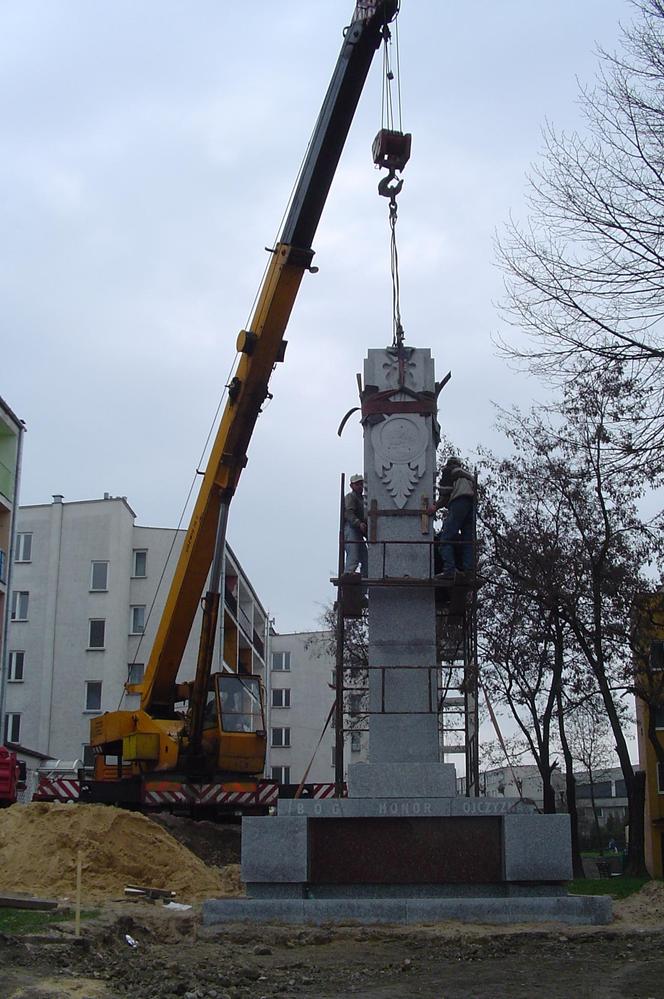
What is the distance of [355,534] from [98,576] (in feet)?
122

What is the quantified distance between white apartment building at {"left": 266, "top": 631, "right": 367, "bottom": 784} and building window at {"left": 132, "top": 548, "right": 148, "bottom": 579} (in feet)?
→ 46.3

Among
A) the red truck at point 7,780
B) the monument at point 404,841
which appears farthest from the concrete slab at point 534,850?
the red truck at point 7,780

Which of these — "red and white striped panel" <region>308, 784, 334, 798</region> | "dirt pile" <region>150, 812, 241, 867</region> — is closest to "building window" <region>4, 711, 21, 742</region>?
"dirt pile" <region>150, 812, 241, 867</region>

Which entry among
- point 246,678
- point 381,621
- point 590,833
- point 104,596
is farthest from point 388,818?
point 590,833

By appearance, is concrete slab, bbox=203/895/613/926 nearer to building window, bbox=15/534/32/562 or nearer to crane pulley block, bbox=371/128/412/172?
crane pulley block, bbox=371/128/412/172

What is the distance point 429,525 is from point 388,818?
296 cm

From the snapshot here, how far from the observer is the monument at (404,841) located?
10.4m

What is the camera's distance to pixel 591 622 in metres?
23.7

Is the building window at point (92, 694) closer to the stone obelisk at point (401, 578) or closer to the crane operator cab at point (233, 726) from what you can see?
the crane operator cab at point (233, 726)

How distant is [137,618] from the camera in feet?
160


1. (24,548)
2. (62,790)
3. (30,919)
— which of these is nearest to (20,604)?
(24,548)

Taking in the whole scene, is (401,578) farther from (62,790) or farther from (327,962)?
(62,790)

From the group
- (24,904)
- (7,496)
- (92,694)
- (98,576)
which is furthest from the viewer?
(98,576)

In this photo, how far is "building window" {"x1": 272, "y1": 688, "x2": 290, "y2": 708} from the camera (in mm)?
64000
